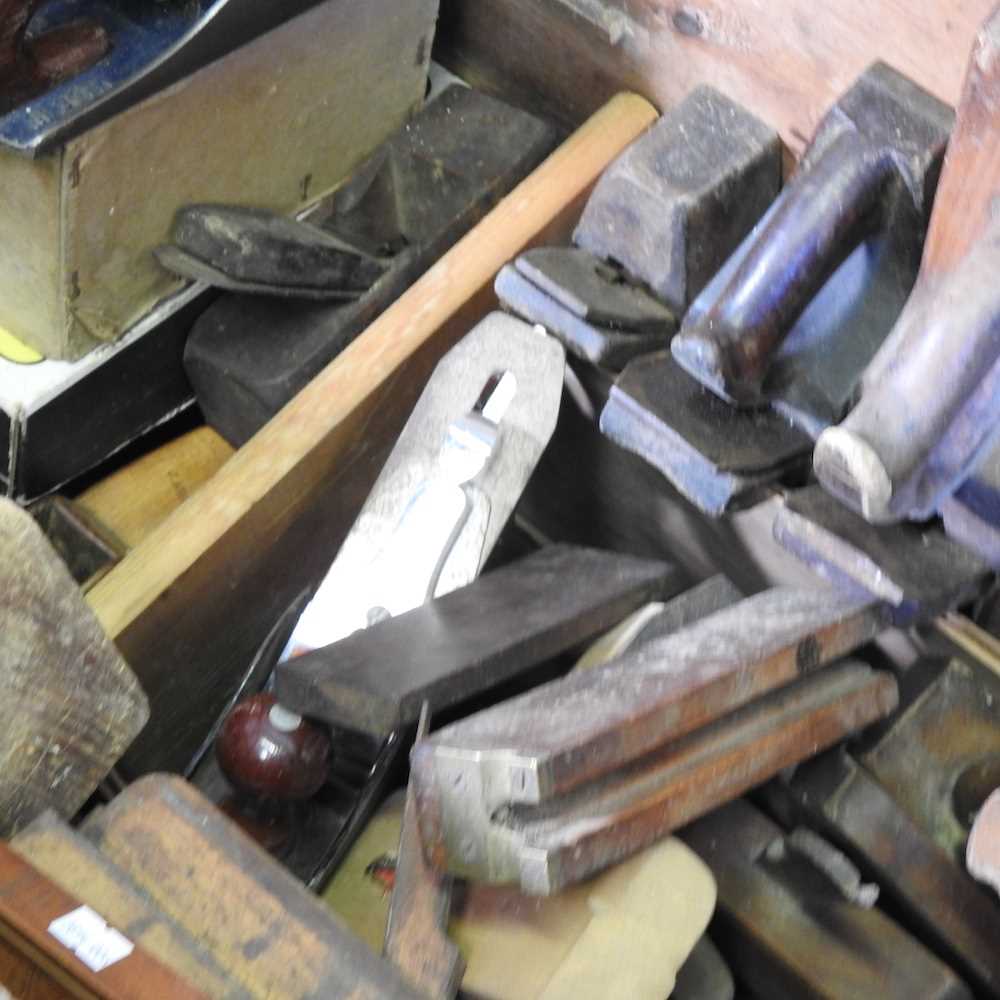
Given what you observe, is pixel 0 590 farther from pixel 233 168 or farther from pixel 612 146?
pixel 612 146

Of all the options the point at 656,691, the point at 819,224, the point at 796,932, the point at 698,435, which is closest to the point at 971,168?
the point at 819,224

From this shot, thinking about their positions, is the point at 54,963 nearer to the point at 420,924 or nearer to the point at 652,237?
the point at 420,924

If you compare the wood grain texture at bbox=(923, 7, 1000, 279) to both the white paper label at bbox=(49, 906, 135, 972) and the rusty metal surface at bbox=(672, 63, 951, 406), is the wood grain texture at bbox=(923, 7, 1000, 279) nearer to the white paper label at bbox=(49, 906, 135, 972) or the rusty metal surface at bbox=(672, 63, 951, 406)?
the rusty metal surface at bbox=(672, 63, 951, 406)

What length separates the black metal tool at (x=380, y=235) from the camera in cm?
103

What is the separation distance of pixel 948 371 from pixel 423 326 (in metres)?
0.44

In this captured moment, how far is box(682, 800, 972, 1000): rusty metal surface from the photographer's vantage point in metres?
0.75

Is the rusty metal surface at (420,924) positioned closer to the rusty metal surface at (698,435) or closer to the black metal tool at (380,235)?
the rusty metal surface at (698,435)

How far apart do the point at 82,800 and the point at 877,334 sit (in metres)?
0.58

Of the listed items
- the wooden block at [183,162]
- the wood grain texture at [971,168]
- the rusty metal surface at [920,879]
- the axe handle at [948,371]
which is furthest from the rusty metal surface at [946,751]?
the wooden block at [183,162]

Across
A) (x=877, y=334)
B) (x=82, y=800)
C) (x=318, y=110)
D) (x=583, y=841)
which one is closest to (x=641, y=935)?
(x=583, y=841)

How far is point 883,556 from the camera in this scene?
0.76 m

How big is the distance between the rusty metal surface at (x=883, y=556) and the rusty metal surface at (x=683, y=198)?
0.22 metres

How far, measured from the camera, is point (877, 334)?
2.85ft

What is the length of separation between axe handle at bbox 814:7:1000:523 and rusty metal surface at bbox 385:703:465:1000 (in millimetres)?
305
